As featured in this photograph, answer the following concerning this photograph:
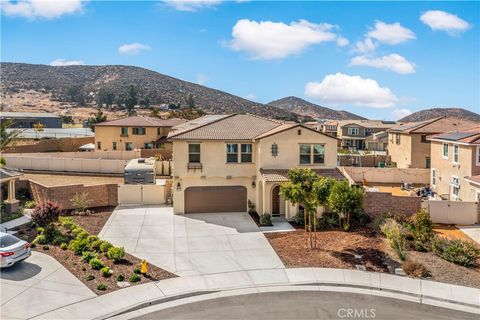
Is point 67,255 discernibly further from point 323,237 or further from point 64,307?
point 323,237

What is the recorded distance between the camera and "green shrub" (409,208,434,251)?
18.3 metres

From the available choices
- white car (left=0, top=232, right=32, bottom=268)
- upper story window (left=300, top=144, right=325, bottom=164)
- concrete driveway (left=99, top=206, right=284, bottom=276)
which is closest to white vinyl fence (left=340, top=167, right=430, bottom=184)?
upper story window (left=300, top=144, right=325, bottom=164)

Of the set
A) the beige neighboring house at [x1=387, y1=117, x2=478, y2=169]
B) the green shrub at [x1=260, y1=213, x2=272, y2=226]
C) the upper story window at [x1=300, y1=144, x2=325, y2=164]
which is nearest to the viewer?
the green shrub at [x1=260, y1=213, x2=272, y2=226]

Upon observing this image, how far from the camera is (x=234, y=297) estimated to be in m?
14.0

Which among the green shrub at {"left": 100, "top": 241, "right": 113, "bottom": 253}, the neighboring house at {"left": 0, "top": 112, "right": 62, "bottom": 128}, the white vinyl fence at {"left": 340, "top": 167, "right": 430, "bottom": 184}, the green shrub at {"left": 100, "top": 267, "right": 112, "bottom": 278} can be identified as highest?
the neighboring house at {"left": 0, "top": 112, "right": 62, "bottom": 128}

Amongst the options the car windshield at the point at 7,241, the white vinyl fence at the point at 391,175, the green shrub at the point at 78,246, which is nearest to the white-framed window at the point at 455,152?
the white vinyl fence at the point at 391,175

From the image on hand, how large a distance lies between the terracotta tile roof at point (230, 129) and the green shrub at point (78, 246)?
354 inches

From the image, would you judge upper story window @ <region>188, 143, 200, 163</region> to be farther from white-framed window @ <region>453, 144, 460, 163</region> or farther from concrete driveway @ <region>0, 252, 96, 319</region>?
white-framed window @ <region>453, 144, 460, 163</region>

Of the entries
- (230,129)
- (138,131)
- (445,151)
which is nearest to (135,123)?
(138,131)

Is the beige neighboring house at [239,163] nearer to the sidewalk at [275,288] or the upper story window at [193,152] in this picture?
the upper story window at [193,152]

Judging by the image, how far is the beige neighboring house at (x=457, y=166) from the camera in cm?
2553

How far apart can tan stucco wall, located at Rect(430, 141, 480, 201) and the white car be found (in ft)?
81.3

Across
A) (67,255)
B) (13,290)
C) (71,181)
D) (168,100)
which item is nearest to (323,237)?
(67,255)

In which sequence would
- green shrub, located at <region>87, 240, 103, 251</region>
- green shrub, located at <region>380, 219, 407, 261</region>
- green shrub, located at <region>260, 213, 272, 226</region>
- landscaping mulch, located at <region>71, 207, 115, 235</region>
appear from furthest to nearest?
green shrub, located at <region>260, 213, 272, 226</region>
landscaping mulch, located at <region>71, 207, 115, 235</region>
green shrub, located at <region>87, 240, 103, 251</region>
green shrub, located at <region>380, 219, 407, 261</region>
